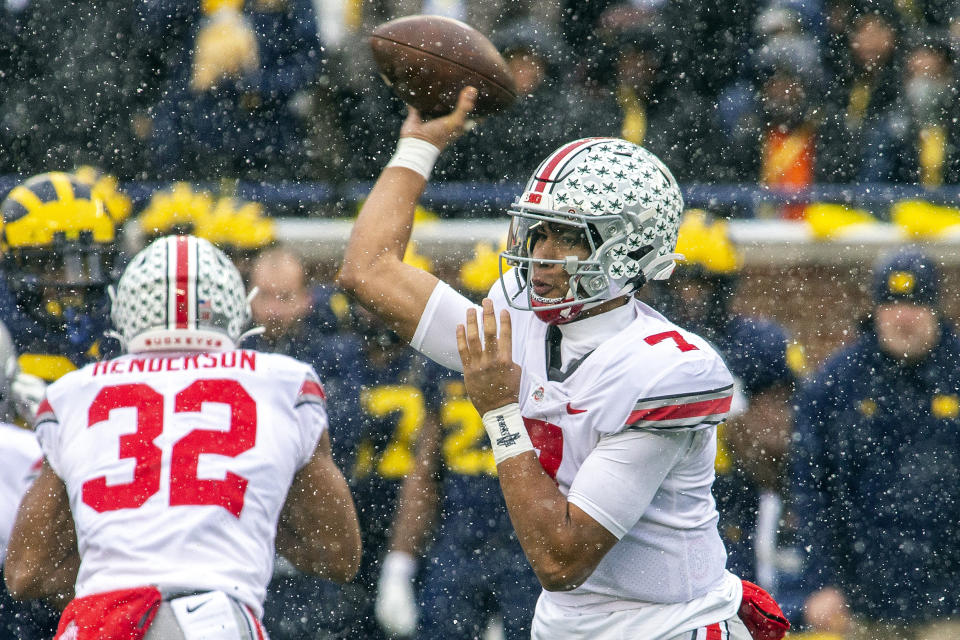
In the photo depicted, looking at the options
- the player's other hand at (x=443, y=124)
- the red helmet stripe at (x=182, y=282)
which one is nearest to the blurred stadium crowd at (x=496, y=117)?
the red helmet stripe at (x=182, y=282)

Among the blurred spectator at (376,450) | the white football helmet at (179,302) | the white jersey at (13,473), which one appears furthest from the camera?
the blurred spectator at (376,450)

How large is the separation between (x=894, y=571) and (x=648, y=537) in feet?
7.67

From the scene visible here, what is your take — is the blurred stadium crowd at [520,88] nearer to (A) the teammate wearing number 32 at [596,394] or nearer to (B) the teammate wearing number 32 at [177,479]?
(B) the teammate wearing number 32 at [177,479]

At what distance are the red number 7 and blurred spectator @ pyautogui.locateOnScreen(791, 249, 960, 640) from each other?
6.85ft

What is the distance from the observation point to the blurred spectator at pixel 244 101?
20.8 ft

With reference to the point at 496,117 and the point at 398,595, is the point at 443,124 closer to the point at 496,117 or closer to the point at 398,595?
the point at 398,595

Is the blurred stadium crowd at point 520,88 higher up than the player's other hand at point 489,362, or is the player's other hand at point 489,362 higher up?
the blurred stadium crowd at point 520,88

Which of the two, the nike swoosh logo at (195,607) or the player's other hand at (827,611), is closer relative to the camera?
the nike swoosh logo at (195,607)

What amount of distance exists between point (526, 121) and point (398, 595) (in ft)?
8.42

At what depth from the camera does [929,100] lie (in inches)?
258

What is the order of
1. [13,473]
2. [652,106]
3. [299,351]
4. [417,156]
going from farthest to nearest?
1. [652,106]
2. [299,351]
3. [13,473]
4. [417,156]

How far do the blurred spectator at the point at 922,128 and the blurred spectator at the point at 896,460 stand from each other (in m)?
1.85

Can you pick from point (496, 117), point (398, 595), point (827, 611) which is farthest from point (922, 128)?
point (398, 595)

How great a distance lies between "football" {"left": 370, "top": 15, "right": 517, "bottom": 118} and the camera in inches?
124
